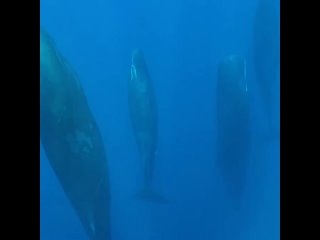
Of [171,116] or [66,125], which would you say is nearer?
[66,125]

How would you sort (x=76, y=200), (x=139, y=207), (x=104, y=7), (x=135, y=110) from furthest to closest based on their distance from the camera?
1. (x=104, y=7)
2. (x=139, y=207)
3. (x=135, y=110)
4. (x=76, y=200)

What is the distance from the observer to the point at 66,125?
472cm

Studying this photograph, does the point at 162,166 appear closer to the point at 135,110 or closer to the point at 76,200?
the point at 135,110

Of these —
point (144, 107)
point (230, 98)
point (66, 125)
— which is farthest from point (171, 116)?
point (66, 125)

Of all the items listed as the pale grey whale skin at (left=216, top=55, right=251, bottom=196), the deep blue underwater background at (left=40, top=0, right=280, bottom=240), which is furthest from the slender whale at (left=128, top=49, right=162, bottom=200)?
the deep blue underwater background at (left=40, top=0, right=280, bottom=240)

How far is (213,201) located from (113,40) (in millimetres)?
9974

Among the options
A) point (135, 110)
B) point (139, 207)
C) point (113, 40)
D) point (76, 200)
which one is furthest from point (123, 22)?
point (76, 200)

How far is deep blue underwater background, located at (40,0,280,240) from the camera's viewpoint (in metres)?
13.4

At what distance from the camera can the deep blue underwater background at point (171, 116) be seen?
43.9ft

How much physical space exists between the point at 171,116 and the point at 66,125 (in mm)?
11520

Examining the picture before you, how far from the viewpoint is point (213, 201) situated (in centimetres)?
1489

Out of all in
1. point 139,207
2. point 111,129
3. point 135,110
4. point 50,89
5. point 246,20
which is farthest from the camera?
point 246,20

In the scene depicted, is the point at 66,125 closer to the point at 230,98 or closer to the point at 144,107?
the point at 144,107

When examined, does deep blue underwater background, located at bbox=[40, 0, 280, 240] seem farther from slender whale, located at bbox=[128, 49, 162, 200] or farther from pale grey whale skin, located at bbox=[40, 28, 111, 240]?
pale grey whale skin, located at bbox=[40, 28, 111, 240]
